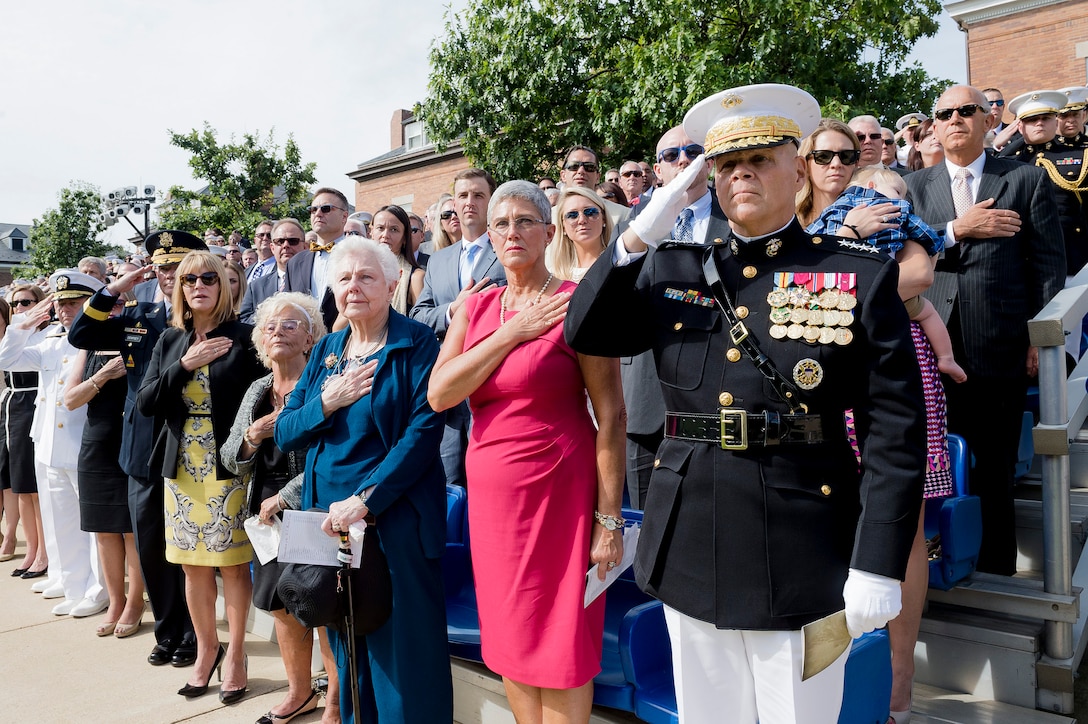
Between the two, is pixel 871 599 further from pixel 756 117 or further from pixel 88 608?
pixel 88 608

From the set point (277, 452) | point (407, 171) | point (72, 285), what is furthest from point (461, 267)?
point (407, 171)

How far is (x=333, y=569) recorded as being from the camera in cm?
304

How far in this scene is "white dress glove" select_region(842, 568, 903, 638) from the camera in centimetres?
174

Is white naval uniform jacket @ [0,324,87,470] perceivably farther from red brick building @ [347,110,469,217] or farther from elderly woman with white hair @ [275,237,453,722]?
red brick building @ [347,110,469,217]

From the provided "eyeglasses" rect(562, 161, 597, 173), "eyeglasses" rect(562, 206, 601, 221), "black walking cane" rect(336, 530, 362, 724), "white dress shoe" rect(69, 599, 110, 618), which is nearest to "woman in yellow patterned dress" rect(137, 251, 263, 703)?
"black walking cane" rect(336, 530, 362, 724)

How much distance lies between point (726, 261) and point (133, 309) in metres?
4.32

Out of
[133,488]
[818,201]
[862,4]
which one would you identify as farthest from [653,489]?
[862,4]

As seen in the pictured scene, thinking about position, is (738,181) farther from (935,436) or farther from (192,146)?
(192,146)

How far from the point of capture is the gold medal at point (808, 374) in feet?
6.01

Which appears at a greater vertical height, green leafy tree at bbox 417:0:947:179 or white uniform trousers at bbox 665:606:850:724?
green leafy tree at bbox 417:0:947:179

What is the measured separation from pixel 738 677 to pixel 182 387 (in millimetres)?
3363

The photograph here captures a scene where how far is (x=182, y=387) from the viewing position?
4.28 meters

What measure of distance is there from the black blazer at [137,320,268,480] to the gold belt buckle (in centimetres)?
308

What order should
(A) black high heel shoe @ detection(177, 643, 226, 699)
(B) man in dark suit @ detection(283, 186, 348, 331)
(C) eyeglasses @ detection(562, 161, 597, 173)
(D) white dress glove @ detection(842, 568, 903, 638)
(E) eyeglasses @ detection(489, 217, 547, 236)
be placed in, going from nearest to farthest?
1. (D) white dress glove @ detection(842, 568, 903, 638)
2. (E) eyeglasses @ detection(489, 217, 547, 236)
3. (A) black high heel shoe @ detection(177, 643, 226, 699)
4. (B) man in dark suit @ detection(283, 186, 348, 331)
5. (C) eyeglasses @ detection(562, 161, 597, 173)
